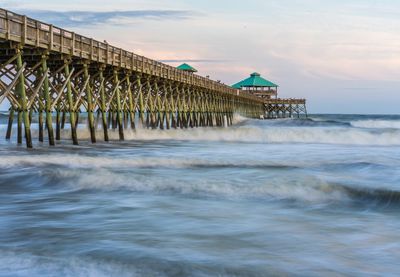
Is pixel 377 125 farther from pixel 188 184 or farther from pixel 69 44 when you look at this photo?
pixel 188 184

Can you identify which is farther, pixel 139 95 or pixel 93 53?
pixel 139 95

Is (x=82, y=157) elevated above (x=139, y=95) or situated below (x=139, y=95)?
below

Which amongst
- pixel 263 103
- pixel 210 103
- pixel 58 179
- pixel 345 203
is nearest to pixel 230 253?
pixel 345 203

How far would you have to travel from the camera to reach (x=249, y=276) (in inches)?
252

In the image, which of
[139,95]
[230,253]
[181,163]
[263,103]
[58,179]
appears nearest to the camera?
[230,253]

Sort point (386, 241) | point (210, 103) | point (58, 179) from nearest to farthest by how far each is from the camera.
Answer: point (386, 241), point (58, 179), point (210, 103)

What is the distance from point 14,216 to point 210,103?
151 feet

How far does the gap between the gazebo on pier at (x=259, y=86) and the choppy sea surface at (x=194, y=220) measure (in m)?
76.1

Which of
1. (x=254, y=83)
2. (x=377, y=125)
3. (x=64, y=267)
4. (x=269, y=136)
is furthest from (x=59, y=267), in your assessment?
(x=254, y=83)

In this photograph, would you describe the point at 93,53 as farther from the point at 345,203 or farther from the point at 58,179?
the point at 345,203

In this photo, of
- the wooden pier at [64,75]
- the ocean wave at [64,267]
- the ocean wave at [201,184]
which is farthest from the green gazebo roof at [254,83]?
the ocean wave at [64,267]

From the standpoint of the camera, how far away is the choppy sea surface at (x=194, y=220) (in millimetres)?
6762

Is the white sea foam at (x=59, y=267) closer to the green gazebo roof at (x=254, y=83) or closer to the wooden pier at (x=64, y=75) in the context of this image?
the wooden pier at (x=64, y=75)

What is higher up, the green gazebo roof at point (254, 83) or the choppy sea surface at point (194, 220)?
the green gazebo roof at point (254, 83)
